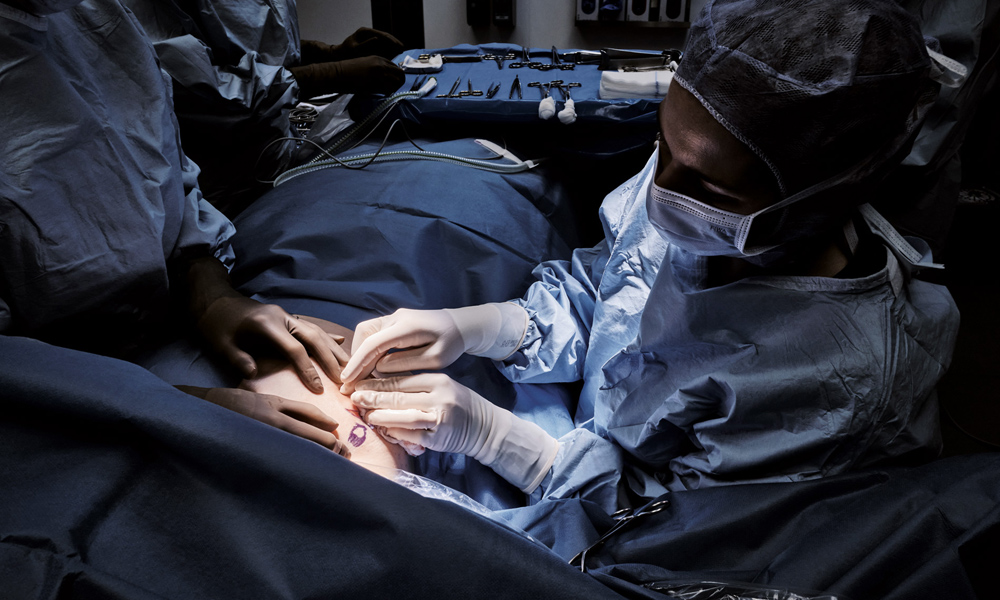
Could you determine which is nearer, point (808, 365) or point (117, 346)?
point (808, 365)

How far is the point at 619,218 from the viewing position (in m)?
1.61

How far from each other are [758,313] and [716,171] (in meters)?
0.27

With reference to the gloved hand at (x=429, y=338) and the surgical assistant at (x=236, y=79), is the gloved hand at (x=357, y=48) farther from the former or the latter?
the gloved hand at (x=429, y=338)

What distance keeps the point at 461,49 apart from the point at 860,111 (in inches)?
85.8

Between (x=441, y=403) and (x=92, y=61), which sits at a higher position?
(x=92, y=61)

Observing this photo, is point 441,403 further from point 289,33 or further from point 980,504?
point 289,33

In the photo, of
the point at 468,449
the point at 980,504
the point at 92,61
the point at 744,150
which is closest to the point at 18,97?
Result: the point at 92,61

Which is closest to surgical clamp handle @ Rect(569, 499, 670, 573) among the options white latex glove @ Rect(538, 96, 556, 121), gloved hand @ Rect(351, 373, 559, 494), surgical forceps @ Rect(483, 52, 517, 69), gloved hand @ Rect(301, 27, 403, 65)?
gloved hand @ Rect(351, 373, 559, 494)

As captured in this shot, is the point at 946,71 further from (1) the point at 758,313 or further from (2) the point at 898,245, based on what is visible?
(1) the point at 758,313

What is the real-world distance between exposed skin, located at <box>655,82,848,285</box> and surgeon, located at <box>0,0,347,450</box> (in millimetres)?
767

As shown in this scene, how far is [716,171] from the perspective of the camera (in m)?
0.94

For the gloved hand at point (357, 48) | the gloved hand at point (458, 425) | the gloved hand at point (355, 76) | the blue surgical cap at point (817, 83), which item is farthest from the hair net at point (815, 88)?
the gloved hand at point (357, 48)

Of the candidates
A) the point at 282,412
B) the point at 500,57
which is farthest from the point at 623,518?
the point at 500,57

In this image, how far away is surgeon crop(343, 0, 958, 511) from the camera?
0.83 m
